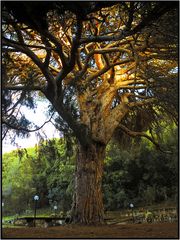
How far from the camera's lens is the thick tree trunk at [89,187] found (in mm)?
5809

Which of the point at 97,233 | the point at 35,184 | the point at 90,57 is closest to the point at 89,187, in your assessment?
the point at 97,233

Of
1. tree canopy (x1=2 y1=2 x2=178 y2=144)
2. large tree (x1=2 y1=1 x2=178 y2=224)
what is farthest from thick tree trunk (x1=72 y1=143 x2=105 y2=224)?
tree canopy (x1=2 y1=2 x2=178 y2=144)

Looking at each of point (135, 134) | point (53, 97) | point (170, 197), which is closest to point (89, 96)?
point (135, 134)

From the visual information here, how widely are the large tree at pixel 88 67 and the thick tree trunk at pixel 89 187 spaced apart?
0.02m

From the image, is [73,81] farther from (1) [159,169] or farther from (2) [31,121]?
(1) [159,169]

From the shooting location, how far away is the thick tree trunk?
581 centimetres

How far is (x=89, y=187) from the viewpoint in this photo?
602 cm

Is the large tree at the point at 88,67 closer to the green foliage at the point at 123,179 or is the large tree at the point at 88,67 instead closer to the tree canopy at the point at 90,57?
the tree canopy at the point at 90,57

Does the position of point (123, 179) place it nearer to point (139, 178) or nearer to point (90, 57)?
point (139, 178)

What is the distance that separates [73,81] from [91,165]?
2.18 meters

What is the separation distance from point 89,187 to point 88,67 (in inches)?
92.0

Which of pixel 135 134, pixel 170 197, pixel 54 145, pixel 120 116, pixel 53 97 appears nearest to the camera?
pixel 53 97

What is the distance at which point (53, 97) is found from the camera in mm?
4773

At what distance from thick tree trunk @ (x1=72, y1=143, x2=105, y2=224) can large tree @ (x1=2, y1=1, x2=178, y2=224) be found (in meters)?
0.02
